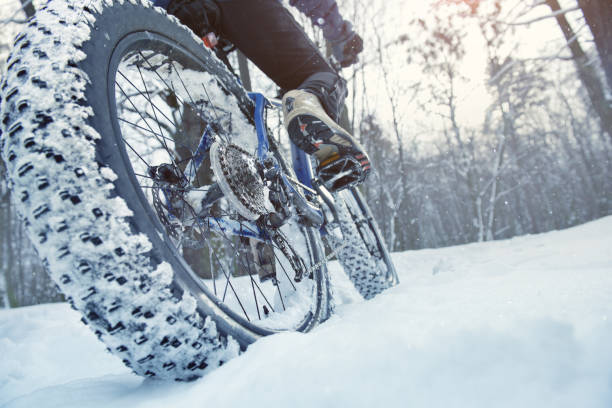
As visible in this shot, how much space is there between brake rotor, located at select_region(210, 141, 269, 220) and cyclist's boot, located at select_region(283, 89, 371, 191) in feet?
0.76

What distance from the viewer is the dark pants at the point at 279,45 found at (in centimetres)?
143

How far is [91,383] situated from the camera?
0.69 meters

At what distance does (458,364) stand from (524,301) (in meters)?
0.23

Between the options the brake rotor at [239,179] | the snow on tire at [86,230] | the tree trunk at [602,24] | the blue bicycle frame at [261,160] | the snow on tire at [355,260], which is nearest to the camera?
the snow on tire at [86,230]

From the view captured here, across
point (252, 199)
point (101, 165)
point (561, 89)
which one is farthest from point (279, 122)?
point (561, 89)

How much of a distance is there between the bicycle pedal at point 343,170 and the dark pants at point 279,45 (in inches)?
9.0

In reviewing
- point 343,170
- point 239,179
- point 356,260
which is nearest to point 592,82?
point 356,260

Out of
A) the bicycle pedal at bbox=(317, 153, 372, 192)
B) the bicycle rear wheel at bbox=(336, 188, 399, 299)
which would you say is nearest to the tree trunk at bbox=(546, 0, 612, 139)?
the bicycle rear wheel at bbox=(336, 188, 399, 299)

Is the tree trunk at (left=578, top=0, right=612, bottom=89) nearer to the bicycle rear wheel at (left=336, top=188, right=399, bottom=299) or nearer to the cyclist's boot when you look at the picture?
the bicycle rear wheel at (left=336, top=188, right=399, bottom=299)

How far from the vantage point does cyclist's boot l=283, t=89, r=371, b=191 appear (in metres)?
1.31

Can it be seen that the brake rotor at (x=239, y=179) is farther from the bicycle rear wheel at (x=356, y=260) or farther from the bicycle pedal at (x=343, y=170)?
the bicycle rear wheel at (x=356, y=260)

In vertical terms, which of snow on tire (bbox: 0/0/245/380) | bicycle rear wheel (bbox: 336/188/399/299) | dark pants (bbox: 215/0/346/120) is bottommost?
bicycle rear wheel (bbox: 336/188/399/299)

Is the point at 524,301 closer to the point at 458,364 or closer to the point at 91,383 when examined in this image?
the point at 458,364

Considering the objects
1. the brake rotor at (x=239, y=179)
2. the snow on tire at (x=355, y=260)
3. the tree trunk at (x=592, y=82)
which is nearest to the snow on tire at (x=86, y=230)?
the brake rotor at (x=239, y=179)
